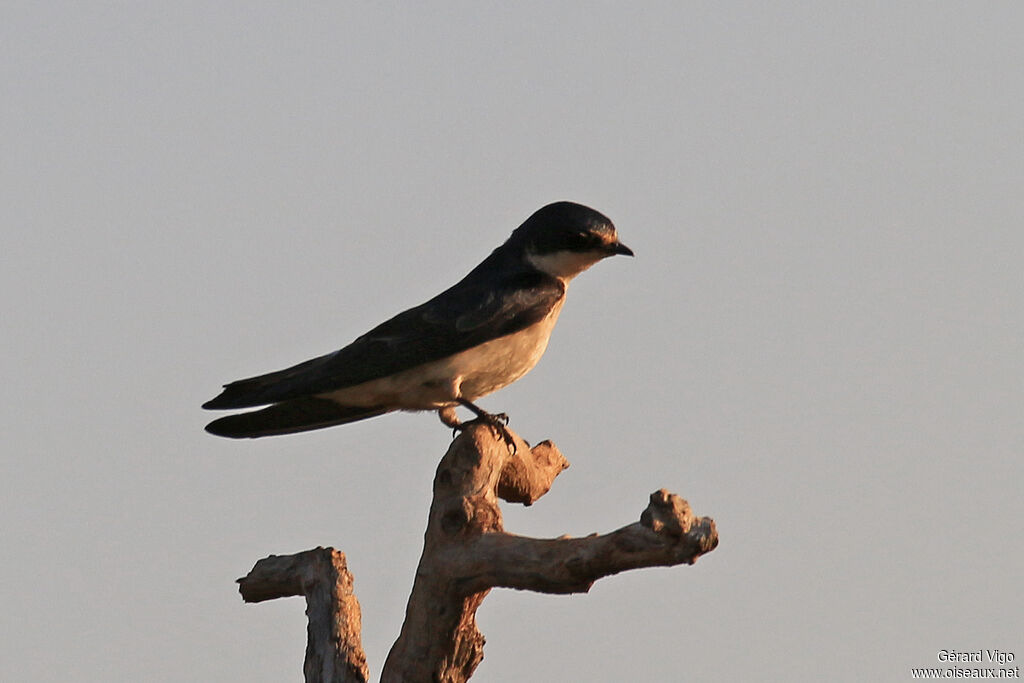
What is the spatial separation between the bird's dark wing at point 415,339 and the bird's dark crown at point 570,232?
14.5 inches

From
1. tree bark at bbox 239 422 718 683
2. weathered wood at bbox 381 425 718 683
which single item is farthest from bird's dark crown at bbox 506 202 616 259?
tree bark at bbox 239 422 718 683

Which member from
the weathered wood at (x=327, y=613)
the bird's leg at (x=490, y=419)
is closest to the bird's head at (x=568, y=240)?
the bird's leg at (x=490, y=419)

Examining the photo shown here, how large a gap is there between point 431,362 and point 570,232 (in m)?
1.37

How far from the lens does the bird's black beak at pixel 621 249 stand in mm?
9883

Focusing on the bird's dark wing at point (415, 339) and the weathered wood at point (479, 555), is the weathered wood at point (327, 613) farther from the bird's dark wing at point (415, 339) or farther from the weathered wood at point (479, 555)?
the bird's dark wing at point (415, 339)

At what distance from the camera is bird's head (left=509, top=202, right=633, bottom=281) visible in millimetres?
9812

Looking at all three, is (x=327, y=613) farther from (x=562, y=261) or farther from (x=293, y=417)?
(x=562, y=261)

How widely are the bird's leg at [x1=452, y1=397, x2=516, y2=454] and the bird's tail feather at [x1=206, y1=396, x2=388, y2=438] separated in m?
0.48

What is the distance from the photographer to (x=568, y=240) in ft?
32.2

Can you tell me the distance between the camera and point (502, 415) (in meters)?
8.97

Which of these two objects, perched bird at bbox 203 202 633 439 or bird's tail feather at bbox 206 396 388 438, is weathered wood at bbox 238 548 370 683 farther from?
bird's tail feather at bbox 206 396 388 438

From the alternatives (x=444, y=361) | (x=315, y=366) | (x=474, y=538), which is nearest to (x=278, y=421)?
(x=315, y=366)

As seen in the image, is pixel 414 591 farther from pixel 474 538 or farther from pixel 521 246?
pixel 521 246

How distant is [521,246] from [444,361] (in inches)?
47.2
